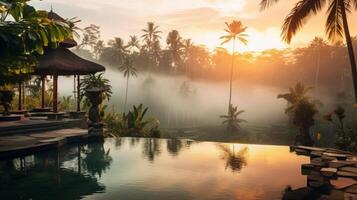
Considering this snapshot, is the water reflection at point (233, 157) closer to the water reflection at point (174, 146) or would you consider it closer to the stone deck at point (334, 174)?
the water reflection at point (174, 146)

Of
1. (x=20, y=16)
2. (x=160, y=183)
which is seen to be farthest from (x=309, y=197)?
(x=20, y=16)

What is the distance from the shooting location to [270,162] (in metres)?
15.8

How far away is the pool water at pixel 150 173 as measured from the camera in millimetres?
10469

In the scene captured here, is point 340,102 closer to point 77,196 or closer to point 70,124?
point 70,124

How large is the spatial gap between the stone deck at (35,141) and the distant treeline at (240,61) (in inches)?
2666

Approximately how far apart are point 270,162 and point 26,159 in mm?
9901

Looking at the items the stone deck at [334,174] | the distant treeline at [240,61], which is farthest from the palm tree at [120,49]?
the stone deck at [334,174]

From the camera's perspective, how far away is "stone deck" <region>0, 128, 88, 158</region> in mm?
14094

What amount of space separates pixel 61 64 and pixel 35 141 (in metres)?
7.26

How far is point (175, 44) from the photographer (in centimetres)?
8712

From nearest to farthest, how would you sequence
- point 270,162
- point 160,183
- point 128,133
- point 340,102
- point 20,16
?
point 20,16, point 160,183, point 270,162, point 128,133, point 340,102

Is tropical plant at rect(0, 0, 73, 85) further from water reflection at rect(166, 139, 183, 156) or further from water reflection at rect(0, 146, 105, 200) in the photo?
water reflection at rect(166, 139, 183, 156)

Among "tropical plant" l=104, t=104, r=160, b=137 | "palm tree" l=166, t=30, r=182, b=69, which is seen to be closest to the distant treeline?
"palm tree" l=166, t=30, r=182, b=69

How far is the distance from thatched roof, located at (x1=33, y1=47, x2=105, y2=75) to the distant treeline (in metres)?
62.2
